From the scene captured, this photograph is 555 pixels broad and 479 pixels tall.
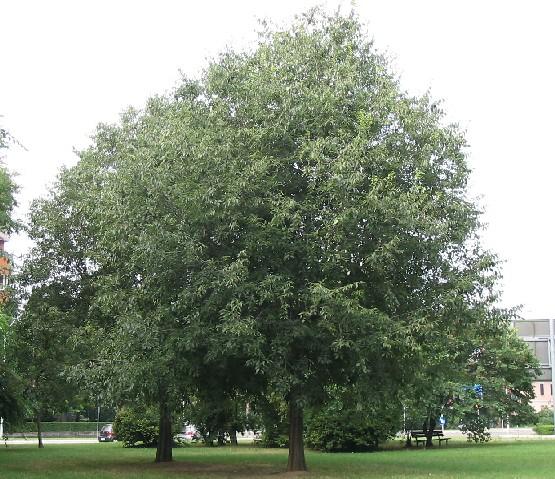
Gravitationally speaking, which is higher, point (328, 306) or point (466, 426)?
point (328, 306)

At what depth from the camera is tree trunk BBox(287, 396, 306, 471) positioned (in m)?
20.9

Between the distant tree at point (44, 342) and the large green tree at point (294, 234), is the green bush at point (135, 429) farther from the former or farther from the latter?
the large green tree at point (294, 234)

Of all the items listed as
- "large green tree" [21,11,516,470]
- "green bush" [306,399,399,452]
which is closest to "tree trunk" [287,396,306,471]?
"large green tree" [21,11,516,470]

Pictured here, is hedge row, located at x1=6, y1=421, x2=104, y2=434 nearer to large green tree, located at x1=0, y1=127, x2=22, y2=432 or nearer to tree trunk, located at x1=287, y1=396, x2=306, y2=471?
large green tree, located at x1=0, y1=127, x2=22, y2=432

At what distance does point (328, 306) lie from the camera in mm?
16594

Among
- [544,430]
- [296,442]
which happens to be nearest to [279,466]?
[296,442]

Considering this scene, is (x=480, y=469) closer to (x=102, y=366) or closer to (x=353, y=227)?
(x=353, y=227)

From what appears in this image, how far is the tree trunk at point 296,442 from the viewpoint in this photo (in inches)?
823

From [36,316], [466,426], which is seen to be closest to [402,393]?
[36,316]

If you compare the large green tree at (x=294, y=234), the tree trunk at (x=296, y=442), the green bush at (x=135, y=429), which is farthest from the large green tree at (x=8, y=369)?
the green bush at (x=135, y=429)

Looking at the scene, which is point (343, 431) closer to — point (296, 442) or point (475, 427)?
point (475, 427)

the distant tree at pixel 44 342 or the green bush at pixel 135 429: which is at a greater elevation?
the distant tree at pixel 44 342

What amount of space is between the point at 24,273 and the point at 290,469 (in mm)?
11941

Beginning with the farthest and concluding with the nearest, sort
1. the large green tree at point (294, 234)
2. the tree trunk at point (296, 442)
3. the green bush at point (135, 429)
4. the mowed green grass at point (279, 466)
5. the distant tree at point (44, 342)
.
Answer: the green bush at point (135, 429) → the distant tree at point (44, 342) → the tree trunk at point (296, 442) → the mowed green grass at point (279, 466) → the large green tree at point (294, 234)
